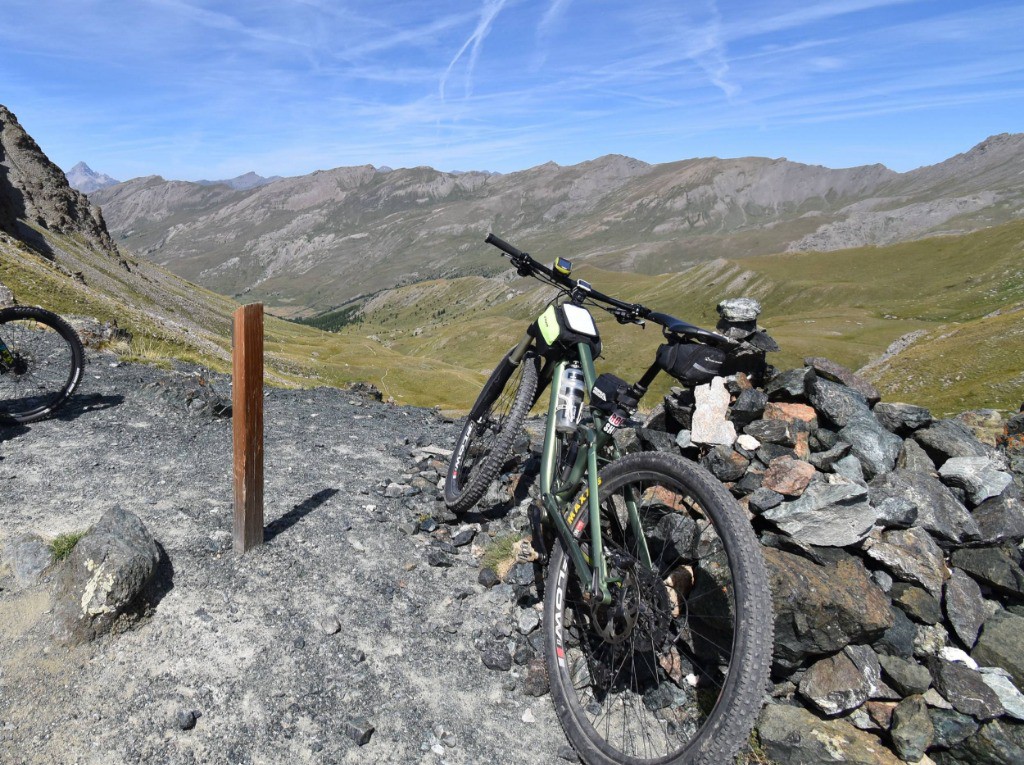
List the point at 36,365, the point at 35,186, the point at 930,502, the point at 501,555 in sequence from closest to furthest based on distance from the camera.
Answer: the point at 930,502, the point at 501,555, the point at 36,365, the point at 35,186

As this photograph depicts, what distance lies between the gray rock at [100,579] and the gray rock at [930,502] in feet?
25.4

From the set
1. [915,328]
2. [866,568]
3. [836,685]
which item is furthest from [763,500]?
[915,328]

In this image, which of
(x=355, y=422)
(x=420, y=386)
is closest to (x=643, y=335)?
(x=420, y=386)

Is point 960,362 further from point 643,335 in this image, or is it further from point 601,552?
point 643,335

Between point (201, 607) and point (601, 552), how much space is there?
4377 millimetres

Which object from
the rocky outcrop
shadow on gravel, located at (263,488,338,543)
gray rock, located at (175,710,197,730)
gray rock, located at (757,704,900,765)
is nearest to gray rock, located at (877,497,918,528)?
gray rock, located at (757,704,900,765)

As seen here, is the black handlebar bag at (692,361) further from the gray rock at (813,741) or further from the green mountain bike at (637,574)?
the gray rock at (813,741)

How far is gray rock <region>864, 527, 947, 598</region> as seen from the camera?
5.61 meters

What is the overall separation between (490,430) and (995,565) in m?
6.49

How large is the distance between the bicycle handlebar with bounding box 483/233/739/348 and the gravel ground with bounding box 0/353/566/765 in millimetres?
3620

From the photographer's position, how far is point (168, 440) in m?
11.0

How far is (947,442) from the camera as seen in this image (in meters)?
7.19

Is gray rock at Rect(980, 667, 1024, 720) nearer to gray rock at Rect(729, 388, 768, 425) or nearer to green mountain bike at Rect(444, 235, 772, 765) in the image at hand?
green mountain bike at Rect(444, 235, 772, 765)

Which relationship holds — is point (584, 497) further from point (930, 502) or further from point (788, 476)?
point (930, 502)
